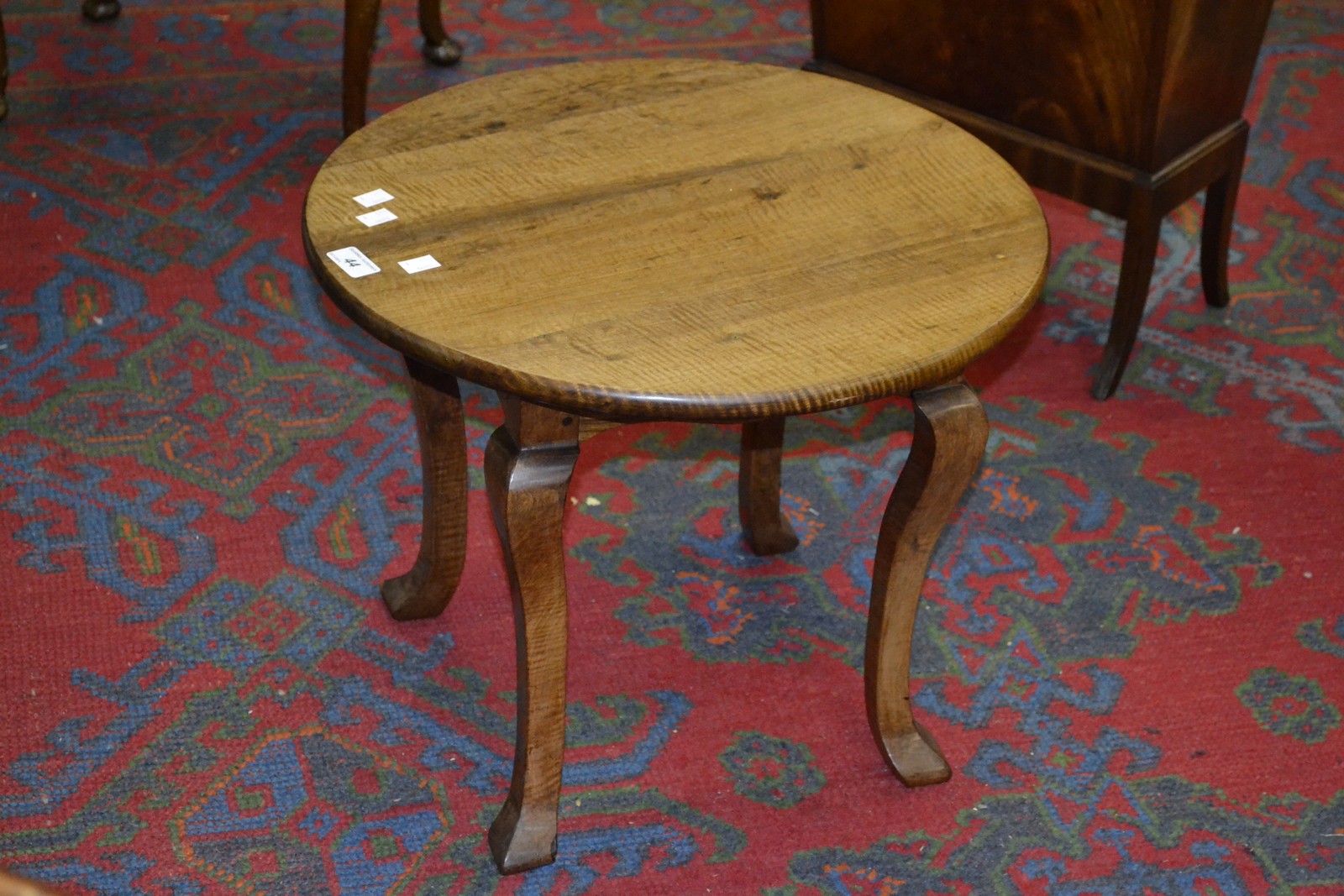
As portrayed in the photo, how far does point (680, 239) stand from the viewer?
5.40ft

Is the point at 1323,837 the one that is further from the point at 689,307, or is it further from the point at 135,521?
the point at 135,521

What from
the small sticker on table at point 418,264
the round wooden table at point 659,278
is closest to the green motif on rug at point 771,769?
the round wooden table at point 659,278

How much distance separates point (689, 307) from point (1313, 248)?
210 cm

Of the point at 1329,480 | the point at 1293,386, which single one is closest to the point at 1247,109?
the point at 1293,386

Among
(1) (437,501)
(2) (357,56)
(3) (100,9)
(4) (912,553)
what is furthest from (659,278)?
(3) (100,9)

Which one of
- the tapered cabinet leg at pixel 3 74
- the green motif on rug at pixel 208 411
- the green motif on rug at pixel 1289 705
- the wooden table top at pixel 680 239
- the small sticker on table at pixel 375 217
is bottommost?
the green motif on rug at pixel 1289 705

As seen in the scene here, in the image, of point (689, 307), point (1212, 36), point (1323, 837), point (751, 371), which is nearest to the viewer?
point (751, 371)

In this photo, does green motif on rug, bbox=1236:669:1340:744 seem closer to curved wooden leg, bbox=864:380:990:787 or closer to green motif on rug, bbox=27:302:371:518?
curved wooden leg, bbox=864:380:990:787

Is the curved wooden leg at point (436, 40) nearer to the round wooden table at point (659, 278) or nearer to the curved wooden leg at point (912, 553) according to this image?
the round wooden table at point (659, 278)

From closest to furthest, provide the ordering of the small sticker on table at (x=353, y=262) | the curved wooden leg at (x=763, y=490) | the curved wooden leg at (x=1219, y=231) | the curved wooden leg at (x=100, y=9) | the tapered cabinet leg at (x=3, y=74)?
1. the small sticker on table at (x=353, y=262)
2. the curved wooden leg at (x=763, y=490)
3. the curved wooden leg at (x=1219, y=231)
4. the tapered cabinet leg at (x=3, y=74)
5. the curved wooden leg at (x=100, y=9)

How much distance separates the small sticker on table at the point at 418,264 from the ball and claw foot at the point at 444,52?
7.48ft

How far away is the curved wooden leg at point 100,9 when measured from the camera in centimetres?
387

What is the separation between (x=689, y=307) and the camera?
152 centimetres

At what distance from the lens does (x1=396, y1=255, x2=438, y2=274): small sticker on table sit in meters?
1.56
